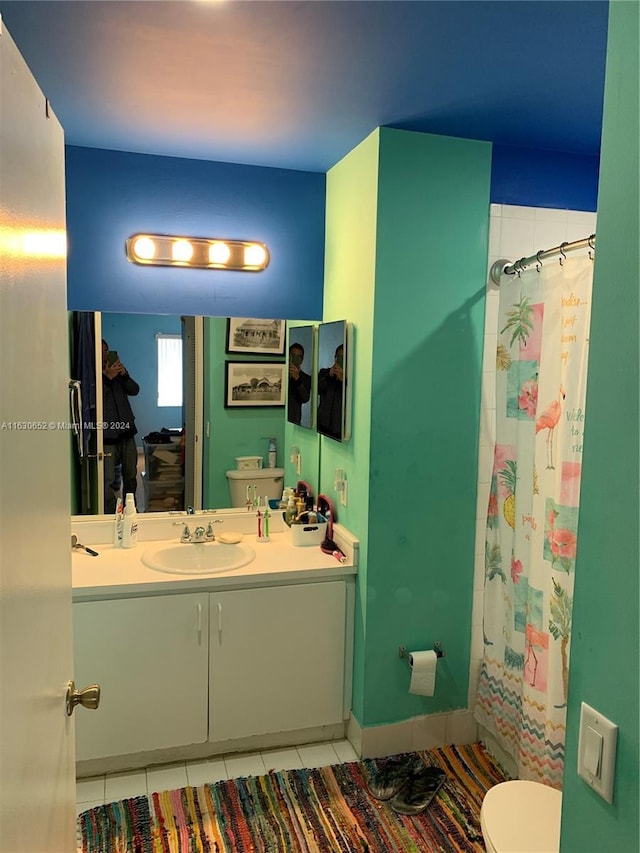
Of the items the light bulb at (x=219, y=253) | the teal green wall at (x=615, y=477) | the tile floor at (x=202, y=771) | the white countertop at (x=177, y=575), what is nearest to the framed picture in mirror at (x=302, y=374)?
the light bulb at (x=219, y=253)

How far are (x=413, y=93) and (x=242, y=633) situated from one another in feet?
6.84

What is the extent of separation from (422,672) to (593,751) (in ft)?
5.91

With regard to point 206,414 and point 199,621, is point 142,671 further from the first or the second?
point 206,414

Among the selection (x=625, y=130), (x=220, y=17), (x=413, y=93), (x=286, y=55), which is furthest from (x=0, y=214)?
(x=413, y=93)

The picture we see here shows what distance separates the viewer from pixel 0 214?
83cm

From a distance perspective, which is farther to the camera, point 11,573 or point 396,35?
point 396,35

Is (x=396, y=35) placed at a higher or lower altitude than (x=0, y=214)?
higher

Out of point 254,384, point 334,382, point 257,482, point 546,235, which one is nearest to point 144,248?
point 254,384

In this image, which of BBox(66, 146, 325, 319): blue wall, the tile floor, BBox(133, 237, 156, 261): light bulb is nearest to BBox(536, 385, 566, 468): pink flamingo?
BBox(66, 146, 325, 319): blue wall

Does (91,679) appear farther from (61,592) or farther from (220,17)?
(220,17)

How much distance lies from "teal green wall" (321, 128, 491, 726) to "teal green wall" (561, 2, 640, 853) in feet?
5.33

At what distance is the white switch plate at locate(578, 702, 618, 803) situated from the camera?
94 centimetres

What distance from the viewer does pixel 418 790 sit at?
255 cm

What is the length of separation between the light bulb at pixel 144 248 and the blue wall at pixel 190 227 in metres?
0.06
